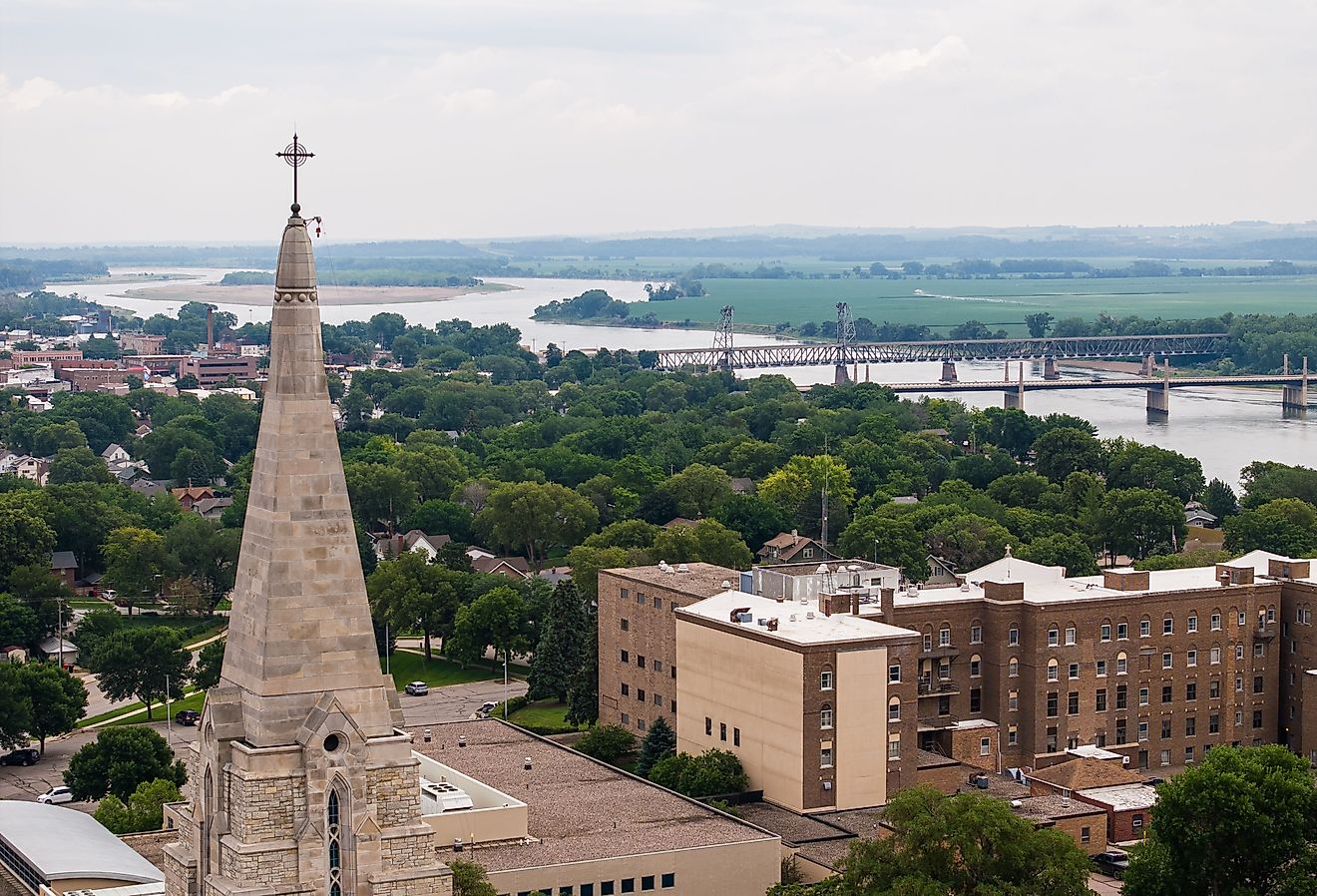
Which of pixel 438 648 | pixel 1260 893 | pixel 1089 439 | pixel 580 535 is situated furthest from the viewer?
pixel 1089 439

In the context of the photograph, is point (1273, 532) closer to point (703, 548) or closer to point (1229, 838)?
point (703, 548)

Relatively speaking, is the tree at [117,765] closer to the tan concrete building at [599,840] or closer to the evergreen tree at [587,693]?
the tan concrete building at [599,840]

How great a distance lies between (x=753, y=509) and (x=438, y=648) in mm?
26393

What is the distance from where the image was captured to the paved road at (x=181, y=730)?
7156cm

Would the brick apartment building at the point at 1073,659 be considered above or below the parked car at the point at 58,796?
above

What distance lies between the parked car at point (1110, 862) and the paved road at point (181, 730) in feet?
62.2

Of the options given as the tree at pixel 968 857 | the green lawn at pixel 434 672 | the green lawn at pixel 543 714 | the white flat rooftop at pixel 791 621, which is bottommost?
the green lawn at pixel 434 672

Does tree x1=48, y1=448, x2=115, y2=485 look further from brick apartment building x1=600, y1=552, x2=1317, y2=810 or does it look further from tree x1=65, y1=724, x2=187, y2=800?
brick apartment building x1=600, y1=552, x2=1317, y2=810

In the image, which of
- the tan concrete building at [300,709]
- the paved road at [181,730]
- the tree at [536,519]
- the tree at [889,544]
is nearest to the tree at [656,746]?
the paved road at [181,730]

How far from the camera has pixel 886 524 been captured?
106m

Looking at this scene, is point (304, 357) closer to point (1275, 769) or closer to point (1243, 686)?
point (1275, 769)

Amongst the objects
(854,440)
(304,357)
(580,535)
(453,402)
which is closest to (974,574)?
(580,535)

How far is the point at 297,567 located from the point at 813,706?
37912 mm

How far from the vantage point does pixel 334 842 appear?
2373 cm
